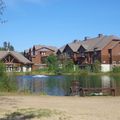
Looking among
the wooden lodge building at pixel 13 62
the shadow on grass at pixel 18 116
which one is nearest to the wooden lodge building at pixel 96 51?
the wooden lodge building at pixel 13 62

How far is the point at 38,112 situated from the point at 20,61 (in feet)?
272

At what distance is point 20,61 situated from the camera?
98438mm

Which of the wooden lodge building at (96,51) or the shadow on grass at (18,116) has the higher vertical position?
the wooden lodge building at (96,51)

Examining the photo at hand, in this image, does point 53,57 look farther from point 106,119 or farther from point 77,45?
point 106,119

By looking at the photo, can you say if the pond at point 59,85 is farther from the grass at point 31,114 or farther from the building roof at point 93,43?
the building roof at point 93,43

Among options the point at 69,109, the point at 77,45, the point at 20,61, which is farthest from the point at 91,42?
the point at 69,109

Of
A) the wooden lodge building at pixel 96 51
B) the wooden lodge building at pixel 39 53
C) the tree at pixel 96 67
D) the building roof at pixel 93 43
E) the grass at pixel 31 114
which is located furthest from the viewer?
the wooden lodge building at pixel 39 53

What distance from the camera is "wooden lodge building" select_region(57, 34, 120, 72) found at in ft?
309

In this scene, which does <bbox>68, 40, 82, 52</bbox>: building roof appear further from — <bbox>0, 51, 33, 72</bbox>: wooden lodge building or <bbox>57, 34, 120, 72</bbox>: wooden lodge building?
<bbox>0, 51, 33, 72</bbox>: wooden lodge building

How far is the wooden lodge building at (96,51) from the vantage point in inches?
3713

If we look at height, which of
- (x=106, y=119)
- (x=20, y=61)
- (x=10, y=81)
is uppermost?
(x=20, y=61)

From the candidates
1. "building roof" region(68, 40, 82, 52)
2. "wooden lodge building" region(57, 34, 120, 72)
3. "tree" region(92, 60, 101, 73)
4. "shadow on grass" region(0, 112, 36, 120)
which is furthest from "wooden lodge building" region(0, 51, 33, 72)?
"shadow on grass" region(0, 112, 36, 120)

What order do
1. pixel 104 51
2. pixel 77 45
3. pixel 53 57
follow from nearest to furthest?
pixel 104 51, pixel 53 57, pixel 77 45

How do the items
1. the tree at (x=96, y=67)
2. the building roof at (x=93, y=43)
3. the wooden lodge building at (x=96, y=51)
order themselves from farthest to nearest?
the building roof at (x=93, y=43), the wooden lodge building at (x=96, y=51), the tree at (x=96, y=67)
